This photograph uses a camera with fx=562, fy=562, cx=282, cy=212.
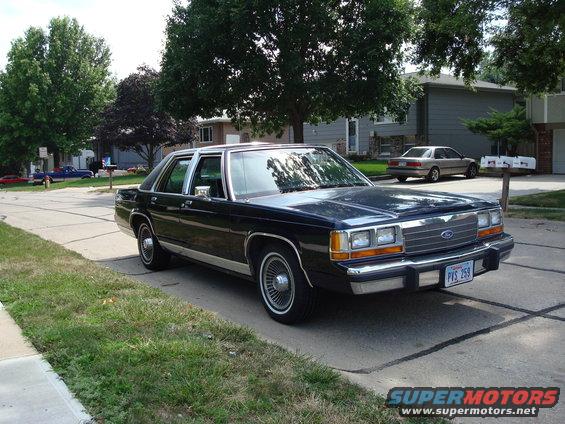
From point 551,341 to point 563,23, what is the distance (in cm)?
986

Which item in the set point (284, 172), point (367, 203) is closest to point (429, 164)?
point (284, 172)

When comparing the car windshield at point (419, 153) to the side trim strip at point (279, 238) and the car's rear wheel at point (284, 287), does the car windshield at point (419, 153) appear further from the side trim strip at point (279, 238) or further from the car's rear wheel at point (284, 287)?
the car's rear wheel at point (284, 287)

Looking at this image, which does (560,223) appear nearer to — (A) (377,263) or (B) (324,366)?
(A) (377,263)

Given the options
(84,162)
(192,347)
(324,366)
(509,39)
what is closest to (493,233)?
(324,366)

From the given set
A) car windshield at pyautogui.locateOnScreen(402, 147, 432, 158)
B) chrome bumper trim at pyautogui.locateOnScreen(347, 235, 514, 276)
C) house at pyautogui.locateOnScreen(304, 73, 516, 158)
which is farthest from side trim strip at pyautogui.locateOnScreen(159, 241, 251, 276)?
house at pyautogui.locateOnScreen(304, 73, 516, 158)

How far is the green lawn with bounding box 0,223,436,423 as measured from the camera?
10.8 feet

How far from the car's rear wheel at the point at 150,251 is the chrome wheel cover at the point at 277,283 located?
2.61m

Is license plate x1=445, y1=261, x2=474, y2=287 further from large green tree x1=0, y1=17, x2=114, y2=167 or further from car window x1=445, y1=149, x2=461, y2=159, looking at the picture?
large green tree x1=0, y1=17, x2=114, y2=167

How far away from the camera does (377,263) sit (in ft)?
14.8

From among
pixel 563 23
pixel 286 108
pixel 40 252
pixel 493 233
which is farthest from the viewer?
pixel 286 108

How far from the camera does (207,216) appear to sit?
6.08 meters

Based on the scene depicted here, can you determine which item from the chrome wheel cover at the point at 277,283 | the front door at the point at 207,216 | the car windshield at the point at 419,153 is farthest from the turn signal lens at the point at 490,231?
the car windshield at the point at 419,153

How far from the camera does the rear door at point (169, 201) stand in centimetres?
682

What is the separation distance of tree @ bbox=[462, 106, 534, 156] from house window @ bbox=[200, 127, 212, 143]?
25455 mm
